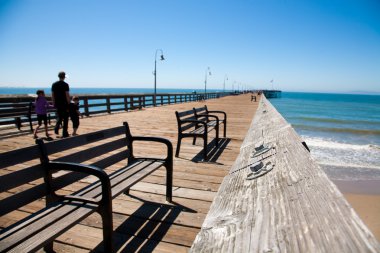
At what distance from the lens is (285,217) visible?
1073 millimetres

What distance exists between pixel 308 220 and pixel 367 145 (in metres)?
18.9

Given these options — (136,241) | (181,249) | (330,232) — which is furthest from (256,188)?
(136,241)

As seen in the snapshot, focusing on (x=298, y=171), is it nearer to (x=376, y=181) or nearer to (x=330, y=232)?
(x=330, y=232)

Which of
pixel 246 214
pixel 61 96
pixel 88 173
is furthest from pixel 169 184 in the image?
pixel 61 96

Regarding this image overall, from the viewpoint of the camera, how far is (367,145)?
16312mm

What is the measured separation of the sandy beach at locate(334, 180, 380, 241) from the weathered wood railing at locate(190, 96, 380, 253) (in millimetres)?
6165

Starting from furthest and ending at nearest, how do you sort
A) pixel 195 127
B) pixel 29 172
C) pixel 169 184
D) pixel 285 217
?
pixel 195 127
pixel 169 184
pixel 29 172
pixel 285 217

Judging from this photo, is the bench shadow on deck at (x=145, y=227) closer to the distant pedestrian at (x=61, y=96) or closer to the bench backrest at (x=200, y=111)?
the bench backrest at (x=200, y=111)

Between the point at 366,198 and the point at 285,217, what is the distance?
869 cm

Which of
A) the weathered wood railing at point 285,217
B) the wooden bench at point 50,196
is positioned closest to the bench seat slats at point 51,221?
the wooden bench at point 50,196

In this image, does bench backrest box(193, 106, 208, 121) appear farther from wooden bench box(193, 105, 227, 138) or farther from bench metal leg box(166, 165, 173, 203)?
bench metal leg box(166, 165, 173, 203)

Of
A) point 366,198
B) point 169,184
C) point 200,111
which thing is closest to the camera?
point 169,184

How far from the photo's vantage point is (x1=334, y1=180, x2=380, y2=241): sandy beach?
21.9 ft

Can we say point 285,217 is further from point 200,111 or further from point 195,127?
point 200,111
